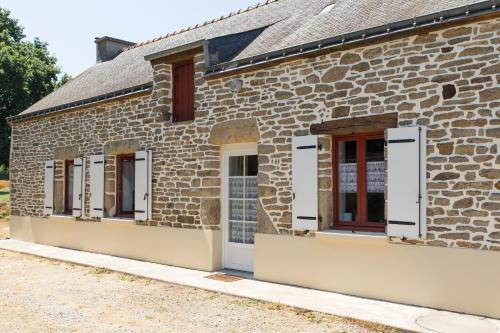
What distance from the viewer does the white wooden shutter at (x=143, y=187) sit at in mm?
8922

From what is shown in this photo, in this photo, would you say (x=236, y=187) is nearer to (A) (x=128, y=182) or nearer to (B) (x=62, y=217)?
(A) (x=128, y=182)

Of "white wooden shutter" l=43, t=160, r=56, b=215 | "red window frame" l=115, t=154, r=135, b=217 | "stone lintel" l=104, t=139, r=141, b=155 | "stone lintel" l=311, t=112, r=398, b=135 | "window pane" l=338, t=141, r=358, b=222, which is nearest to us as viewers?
"stone lintel" l=311, t=112, r=398, b=135

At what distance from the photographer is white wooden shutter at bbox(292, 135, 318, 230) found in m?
6.52

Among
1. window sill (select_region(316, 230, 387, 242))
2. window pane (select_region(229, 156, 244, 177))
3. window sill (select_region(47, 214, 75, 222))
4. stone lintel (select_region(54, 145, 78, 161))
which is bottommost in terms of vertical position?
window sill (select_region(47, 214, 75, 222))

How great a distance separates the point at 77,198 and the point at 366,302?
284 inches

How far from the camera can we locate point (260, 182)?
286 inches

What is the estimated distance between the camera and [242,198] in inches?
314

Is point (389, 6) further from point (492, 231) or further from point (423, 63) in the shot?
point (492, 231)

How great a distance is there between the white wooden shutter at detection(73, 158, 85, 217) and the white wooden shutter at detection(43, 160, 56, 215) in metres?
1.17

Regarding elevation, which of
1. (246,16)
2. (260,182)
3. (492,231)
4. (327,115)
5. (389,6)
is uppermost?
(246,16)

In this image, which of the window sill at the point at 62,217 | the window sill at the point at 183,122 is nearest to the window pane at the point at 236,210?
the window sill at the point at 183,122

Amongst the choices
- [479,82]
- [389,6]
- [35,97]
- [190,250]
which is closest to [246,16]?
[389,6]

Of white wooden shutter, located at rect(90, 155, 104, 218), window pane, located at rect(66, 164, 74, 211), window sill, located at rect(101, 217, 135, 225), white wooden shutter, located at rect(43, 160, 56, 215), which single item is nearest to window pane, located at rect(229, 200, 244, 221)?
window sill, located at rect(101, 217, 135, 225)

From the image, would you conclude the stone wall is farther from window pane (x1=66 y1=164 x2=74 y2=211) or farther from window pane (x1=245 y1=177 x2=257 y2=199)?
window pane (x1=66 y1=164 x2=74 y2=211)
